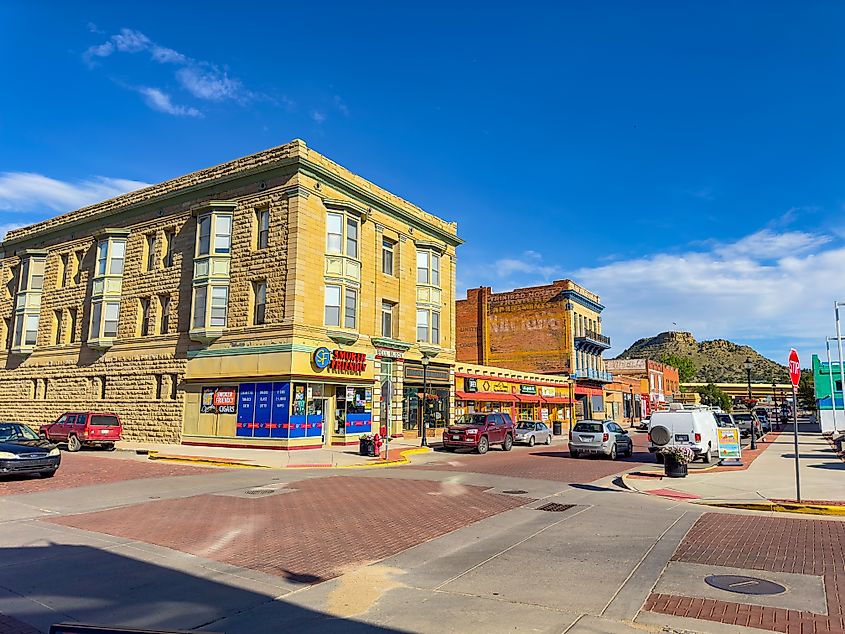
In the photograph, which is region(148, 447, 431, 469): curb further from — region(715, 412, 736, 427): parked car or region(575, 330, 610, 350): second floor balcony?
region(575, 330, 610, 350): second floor balcony

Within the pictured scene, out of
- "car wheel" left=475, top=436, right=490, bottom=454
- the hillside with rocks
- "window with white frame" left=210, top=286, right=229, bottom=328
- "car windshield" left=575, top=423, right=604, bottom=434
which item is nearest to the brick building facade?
"car wheel" left=475, top=436, right=490, bottom=454

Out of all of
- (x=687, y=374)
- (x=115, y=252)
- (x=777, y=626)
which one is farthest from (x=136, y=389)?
(x=687, y=374)

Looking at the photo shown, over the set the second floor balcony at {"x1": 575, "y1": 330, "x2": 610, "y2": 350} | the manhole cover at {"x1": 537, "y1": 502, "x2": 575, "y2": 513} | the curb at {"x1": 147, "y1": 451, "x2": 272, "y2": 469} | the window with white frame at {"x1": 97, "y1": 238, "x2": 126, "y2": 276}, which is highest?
the window with white frame at {"x1": 97, "y1": 238, "x2": 126, "y2": 276}

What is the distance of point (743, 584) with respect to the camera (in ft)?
24.2

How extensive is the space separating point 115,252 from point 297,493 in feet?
90.8

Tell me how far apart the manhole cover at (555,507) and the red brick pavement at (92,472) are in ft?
41.2

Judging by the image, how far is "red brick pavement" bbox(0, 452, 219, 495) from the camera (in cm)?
1659

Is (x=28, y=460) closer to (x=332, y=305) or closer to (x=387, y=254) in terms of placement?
(x=332, y=305)

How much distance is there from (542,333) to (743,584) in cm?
5763

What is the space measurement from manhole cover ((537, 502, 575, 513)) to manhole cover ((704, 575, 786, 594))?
18.1ft

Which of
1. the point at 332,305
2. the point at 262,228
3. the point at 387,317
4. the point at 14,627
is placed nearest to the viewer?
the point at 14,627

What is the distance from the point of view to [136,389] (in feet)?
113

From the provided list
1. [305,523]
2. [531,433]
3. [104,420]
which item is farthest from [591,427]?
[104,420]

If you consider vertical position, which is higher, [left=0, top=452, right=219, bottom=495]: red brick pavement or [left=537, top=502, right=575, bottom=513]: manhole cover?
[left=537, top=502, right=575, bottom=513]: manhole cover
